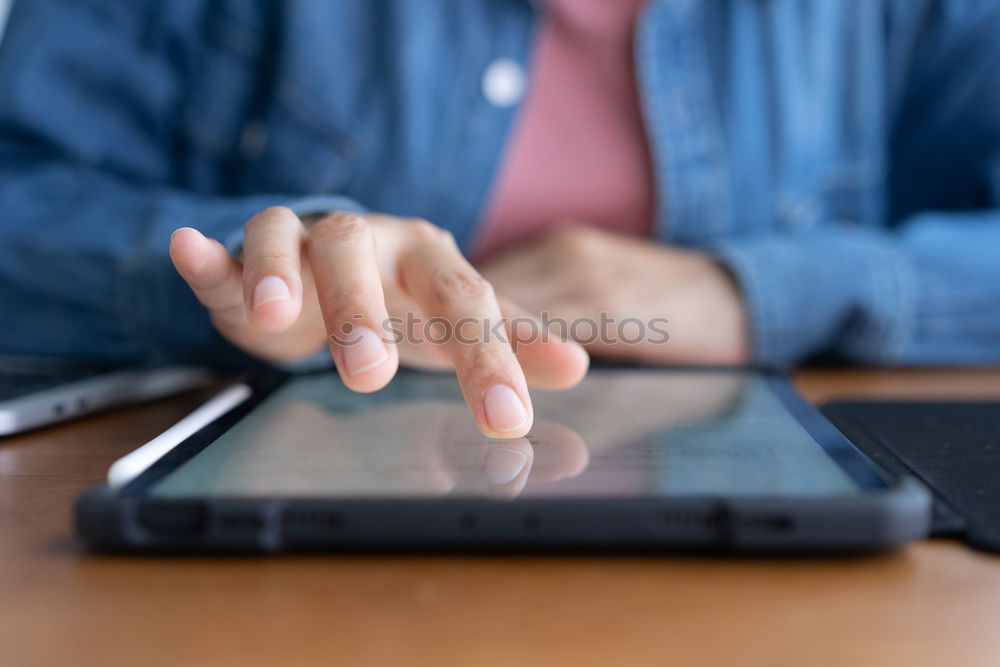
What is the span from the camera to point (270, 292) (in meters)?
0.34

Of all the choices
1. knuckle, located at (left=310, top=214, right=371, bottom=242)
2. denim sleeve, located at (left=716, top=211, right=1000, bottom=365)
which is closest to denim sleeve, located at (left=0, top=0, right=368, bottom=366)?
knuckle, located at (left=310, top=214, right=371, bottom=242)

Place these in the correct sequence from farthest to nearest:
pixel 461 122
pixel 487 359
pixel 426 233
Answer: pixel 461 122 < pixel 426 233 < pixel 487 359

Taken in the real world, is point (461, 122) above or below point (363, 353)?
above

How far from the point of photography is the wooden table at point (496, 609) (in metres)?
0.21

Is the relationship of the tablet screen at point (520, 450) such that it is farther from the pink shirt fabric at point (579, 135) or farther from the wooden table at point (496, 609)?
the pink shirt fabric at point (579, 135)

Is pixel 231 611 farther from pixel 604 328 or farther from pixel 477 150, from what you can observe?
pixel 477 150

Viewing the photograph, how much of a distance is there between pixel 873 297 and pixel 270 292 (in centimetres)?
48

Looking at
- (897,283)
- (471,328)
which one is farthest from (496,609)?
(897,283)

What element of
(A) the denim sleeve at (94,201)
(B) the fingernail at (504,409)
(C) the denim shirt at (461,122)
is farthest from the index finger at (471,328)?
(C) the denim shirt at (461,122)

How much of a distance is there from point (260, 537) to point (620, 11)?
2.22 feet

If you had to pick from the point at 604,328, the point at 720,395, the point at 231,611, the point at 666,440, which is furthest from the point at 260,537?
the point at 604,328

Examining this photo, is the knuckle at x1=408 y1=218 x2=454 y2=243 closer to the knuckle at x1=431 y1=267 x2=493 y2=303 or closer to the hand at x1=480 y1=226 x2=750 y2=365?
the knuckle at x1=431 y1=267 x2=493 y2=303

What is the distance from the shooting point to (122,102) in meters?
0.74

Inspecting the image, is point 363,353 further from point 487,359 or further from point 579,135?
point 579,135
